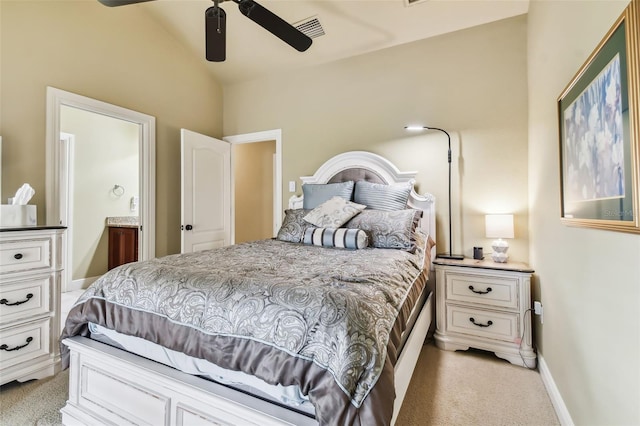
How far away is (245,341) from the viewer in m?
1.09

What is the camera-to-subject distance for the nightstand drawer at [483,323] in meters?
2.30

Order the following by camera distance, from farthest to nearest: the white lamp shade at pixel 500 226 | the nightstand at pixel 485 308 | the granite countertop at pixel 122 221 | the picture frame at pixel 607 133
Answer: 1. the granite countertop at pixel 122 221
2. the white lamp shade at pixel 500 226
3. the nightstand at pixel 485 308
4. the picture frame at pixel 607 133

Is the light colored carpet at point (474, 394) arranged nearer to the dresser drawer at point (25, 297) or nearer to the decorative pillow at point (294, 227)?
the decorative pillow at point (294, 227)

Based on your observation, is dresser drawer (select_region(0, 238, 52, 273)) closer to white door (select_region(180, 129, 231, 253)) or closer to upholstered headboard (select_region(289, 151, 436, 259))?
white door (select_region(180, 129, 231, 253))

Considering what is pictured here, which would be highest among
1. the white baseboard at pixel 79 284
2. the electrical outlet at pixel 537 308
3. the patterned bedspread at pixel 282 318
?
the patterned bedspread at pixel 282 318

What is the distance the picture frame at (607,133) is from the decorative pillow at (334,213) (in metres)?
1.50

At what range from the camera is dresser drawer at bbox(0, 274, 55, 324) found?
6.18 feet

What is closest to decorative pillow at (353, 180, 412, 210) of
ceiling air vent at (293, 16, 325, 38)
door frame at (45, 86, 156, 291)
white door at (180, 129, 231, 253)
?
ceiling air vent at (293, 16, 325, 38)

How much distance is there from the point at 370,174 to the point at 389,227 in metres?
0.95

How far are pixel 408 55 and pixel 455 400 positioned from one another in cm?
303

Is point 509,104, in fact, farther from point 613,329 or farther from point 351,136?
point 613,329

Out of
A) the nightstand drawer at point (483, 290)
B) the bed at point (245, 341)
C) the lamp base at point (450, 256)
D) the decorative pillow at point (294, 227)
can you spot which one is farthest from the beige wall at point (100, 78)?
the nightstand drawer at point (483, 290)

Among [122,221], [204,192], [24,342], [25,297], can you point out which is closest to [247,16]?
[204,192]

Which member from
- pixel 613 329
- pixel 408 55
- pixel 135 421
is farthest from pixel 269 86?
pixel 613 329
